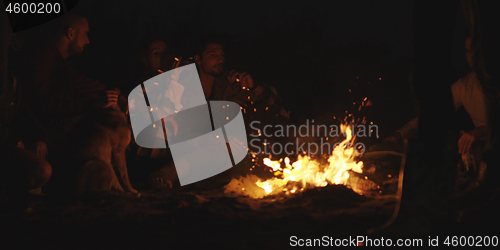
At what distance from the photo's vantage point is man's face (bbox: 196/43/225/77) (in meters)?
6.37

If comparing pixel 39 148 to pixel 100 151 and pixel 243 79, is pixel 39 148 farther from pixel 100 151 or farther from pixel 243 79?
pixel 243 79

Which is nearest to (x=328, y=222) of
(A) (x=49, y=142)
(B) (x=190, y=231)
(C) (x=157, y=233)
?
(B) (x=190, y=231)

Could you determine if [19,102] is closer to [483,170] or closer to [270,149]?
[270,149]

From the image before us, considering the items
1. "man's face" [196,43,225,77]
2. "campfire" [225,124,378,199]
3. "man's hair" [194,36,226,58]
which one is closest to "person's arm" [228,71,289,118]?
"man's face" [196,43,225,77]

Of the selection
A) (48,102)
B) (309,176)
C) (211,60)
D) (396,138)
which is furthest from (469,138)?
(48,102)

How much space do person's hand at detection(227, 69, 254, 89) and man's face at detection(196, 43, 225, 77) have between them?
0.23m

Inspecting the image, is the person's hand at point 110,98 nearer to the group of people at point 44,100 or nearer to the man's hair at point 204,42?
the group of people at point 44,100

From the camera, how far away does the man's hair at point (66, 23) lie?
5672 millimetres

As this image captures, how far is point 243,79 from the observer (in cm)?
638

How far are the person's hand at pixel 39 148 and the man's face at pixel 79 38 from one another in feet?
4.39

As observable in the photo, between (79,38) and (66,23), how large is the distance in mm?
260

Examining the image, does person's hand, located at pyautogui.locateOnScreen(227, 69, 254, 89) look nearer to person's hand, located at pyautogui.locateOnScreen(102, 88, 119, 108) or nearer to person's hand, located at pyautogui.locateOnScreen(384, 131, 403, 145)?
person's hand, located at pyautogui.locateOnScreen(102, 88, 119, 108)

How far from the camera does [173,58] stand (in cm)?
626

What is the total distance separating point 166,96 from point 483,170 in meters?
4.45
